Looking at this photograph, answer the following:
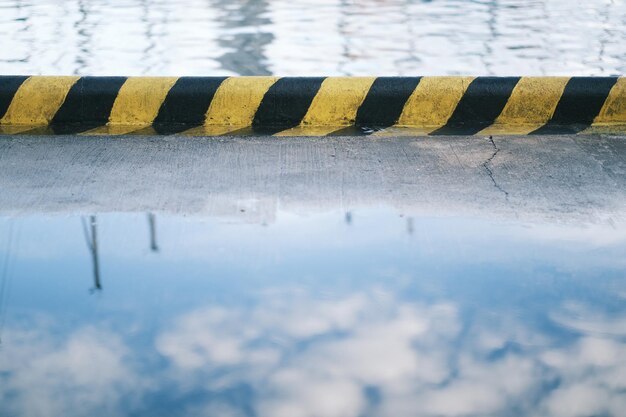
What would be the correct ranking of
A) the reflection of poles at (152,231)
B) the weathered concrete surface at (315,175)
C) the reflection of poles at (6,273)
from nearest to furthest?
the reflection of poles at (6,273)
the reflection of poles at (152,231)
the weathered concrete surface at (315,175)

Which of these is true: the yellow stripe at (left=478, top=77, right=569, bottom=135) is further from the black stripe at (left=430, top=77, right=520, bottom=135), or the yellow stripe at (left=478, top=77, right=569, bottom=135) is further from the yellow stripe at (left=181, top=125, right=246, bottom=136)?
the yellow stripe at (left=181, top=125, right=246, bottom=136)

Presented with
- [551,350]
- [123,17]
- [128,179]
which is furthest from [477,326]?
[123,17]

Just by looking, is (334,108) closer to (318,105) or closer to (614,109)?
(318,105)

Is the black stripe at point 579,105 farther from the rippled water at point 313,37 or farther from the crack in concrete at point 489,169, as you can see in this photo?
the rippled water at point 313,37

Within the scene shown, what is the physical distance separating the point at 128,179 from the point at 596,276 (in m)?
1.49

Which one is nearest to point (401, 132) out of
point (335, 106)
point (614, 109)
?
point (335, 106)

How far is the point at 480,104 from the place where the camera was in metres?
3.63

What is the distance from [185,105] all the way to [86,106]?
0.40 metres

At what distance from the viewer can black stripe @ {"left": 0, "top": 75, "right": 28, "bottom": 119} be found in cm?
364

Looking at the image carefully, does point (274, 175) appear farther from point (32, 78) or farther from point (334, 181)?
point (32, 78)

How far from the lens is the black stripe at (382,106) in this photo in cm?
362

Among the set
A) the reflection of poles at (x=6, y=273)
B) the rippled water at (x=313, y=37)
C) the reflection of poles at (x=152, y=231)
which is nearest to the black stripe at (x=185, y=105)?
the reflection of poles at (x=152, y=231)

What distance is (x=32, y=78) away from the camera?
147 inches

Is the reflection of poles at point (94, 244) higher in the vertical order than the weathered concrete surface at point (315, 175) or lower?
higher
